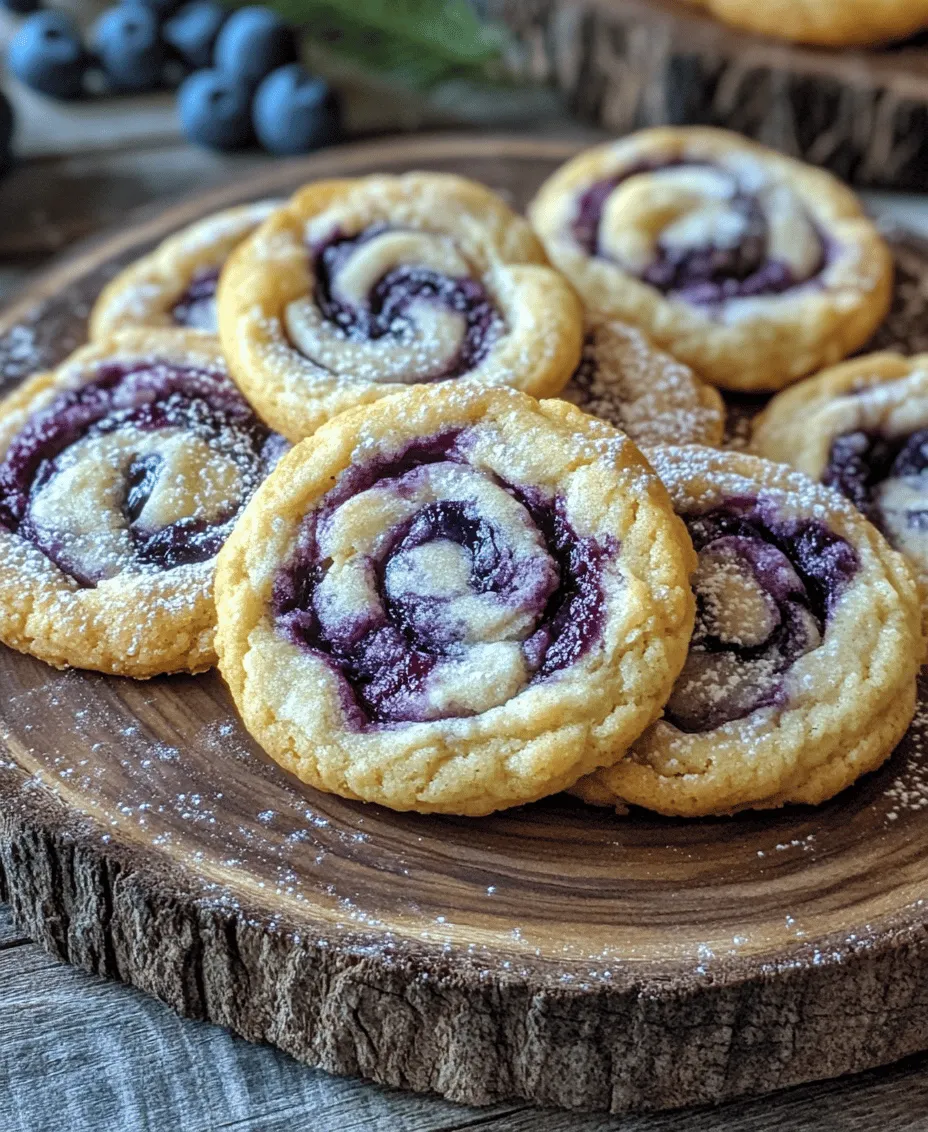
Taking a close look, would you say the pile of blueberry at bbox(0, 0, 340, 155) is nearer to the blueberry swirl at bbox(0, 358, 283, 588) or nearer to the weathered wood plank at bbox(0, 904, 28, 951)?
the blueberry swirl at bbox(0, 358, 283, 588)

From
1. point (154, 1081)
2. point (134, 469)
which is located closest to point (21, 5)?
point (134, 469)

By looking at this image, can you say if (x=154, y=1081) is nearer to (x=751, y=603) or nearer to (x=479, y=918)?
(x=479, y=918)

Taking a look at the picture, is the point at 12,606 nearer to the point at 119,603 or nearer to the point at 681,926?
the point at 119,603

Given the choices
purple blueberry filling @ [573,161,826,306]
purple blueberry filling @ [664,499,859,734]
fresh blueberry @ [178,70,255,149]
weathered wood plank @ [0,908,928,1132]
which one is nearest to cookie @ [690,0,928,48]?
purple blueberry filling @ [573,161,826,306]

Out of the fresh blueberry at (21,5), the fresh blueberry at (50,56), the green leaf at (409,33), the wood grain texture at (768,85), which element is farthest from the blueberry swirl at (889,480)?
the fresh blueberry at (21,5)

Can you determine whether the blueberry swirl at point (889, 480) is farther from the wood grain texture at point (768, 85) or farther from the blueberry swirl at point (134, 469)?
the wood grain texture at point (768, 85)
